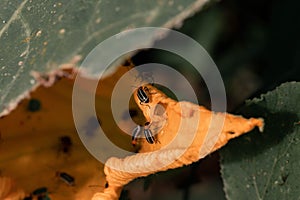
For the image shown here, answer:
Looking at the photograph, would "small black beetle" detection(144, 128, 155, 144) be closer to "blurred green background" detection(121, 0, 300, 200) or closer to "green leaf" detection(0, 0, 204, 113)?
"green leaf" detection(0, 0, 204, 113)

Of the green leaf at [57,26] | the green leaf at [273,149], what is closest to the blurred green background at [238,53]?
the green leaf at [273,149]

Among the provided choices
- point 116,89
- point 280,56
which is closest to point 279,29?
point 280,56

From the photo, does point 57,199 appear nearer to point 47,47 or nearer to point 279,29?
point 47,47

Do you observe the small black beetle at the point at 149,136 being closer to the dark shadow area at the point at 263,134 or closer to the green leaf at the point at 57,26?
the dark shadow area at the point at 263,134

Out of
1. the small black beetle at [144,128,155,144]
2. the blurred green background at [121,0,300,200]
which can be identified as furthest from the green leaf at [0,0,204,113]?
the blurred green background at [121,0,300,200]

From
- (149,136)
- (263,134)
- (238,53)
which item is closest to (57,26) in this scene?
(149,136)

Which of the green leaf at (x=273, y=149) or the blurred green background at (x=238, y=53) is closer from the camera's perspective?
the green leaf at (x=273, y=149)
